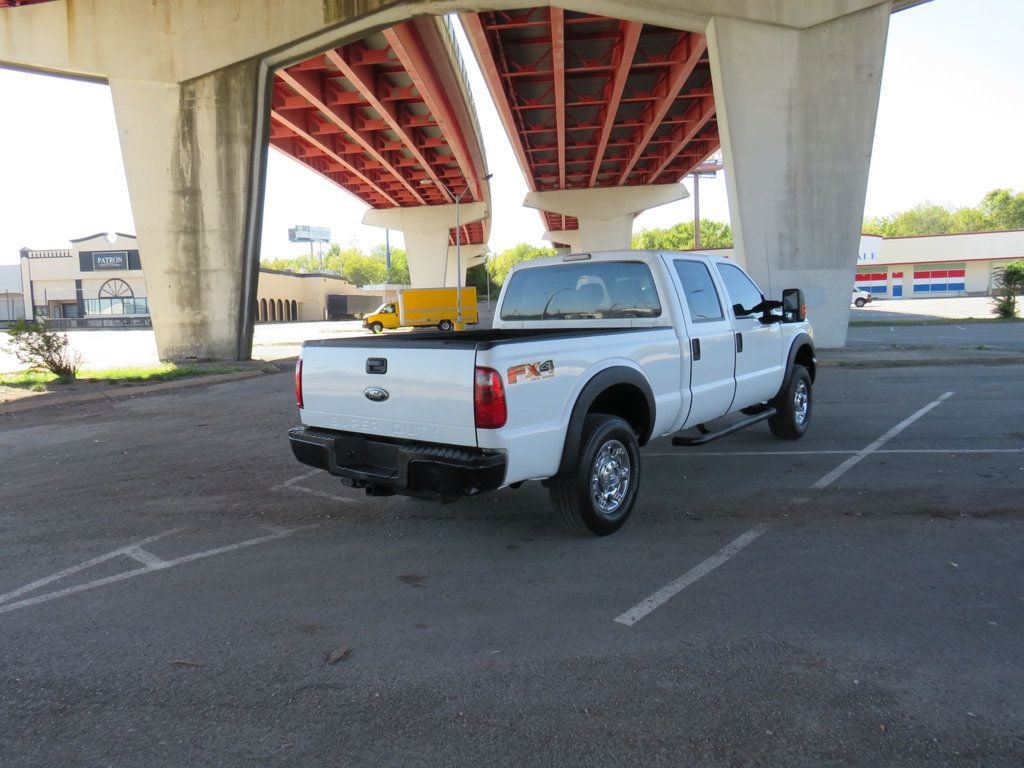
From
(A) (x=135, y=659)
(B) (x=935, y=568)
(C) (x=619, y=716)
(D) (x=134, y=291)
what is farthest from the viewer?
(D) (x=134, y=291)

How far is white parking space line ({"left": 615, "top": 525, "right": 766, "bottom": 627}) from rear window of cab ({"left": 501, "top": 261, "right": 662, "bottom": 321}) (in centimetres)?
191

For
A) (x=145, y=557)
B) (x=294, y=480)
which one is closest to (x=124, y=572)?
(x=145, y=557)

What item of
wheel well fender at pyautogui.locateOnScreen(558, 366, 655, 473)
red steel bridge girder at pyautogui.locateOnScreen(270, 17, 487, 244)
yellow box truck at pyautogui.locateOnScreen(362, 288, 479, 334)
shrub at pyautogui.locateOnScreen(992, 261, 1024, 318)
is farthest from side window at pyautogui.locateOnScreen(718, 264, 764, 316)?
yellow box truck at pyautogui.locateOnScreen(362, 288, 479, 334)

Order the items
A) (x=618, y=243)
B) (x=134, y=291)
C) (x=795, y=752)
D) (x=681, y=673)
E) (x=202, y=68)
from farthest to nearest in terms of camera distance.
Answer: (x=134, y=291)
(x=618, y=243)
(x=202, y=68)
(x=681, y=673)
(x=795, y=752)

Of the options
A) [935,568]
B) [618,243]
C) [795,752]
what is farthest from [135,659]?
[618,243]

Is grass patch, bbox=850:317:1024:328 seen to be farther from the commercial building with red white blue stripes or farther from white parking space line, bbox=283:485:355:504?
the commercial building with red white blue stripes

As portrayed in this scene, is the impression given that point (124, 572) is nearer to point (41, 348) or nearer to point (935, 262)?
point (41, 348)

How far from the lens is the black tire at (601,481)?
4711mm

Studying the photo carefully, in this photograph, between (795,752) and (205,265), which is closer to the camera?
(795,752)

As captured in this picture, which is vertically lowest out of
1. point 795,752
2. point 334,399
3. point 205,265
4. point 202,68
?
point 795,752

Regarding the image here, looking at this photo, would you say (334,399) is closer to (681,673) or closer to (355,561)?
(355,561)

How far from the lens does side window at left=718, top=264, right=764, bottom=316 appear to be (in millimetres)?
6771

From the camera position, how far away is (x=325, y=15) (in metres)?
18.5

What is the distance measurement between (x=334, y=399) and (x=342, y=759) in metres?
2.67
